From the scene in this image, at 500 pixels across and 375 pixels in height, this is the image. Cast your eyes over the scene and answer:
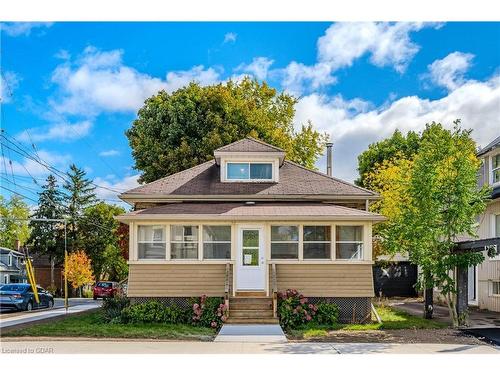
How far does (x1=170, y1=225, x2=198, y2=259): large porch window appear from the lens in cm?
1961

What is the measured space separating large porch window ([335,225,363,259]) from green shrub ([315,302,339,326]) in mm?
1744

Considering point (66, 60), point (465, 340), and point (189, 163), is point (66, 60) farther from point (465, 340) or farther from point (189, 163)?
point (465, 340)

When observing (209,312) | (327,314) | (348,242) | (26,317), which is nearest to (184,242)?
(209,312)

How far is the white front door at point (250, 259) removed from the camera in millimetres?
19562

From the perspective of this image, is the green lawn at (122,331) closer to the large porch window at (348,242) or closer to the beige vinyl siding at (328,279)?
the beige vinyl siding at (328,279)

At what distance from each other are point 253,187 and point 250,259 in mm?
2976

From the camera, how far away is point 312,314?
726 inches

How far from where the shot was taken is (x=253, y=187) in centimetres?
2156

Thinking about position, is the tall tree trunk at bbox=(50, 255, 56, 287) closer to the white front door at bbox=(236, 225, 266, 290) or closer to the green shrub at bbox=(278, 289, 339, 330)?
the white front door at bbox=(236, 225, 266, 290)

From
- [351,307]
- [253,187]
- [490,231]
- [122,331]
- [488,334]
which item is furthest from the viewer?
[490,231]

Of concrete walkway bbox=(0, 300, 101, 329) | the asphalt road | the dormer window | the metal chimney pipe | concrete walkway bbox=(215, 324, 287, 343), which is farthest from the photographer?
the metal chimney pipe

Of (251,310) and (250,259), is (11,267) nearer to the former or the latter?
(250,259)

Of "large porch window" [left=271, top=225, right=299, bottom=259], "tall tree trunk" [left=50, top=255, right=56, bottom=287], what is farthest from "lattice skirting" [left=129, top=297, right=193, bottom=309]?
"tall tree trunk" [left=50, top=255, right=56, bottom=287]

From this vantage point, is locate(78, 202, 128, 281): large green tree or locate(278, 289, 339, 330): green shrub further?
locate(78, 202, 128, 281): large green tree
